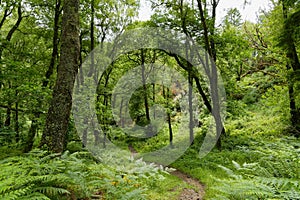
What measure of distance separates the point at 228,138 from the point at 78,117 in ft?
31.1

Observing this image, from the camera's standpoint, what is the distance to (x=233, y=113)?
12.6 metres

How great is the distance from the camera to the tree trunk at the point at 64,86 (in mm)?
4438

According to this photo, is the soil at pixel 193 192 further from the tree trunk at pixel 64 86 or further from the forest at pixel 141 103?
the tree trunk at pixel 64 86

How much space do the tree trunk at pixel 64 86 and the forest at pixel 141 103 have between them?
0.07ft

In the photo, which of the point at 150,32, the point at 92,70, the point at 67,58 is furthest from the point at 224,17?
the point at 67,58

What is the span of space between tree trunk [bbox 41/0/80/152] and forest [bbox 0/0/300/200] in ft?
0.07

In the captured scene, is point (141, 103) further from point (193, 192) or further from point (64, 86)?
point (64, 86)

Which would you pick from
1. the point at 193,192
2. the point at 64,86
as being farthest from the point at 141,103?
the point at 64,86

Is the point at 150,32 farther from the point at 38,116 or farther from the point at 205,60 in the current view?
the point at 38,116

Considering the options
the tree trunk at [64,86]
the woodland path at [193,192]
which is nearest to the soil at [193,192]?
the woodland path at [193,192]

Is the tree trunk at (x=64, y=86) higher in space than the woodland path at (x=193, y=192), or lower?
higher

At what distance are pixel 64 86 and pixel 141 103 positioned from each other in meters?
15.6

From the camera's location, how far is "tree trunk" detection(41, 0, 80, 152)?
14.6 feet

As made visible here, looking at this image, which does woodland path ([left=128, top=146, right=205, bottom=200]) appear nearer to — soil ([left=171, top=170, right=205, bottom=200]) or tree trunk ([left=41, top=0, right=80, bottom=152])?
soil ([left=171, top=170, right=205, bottom=200])
